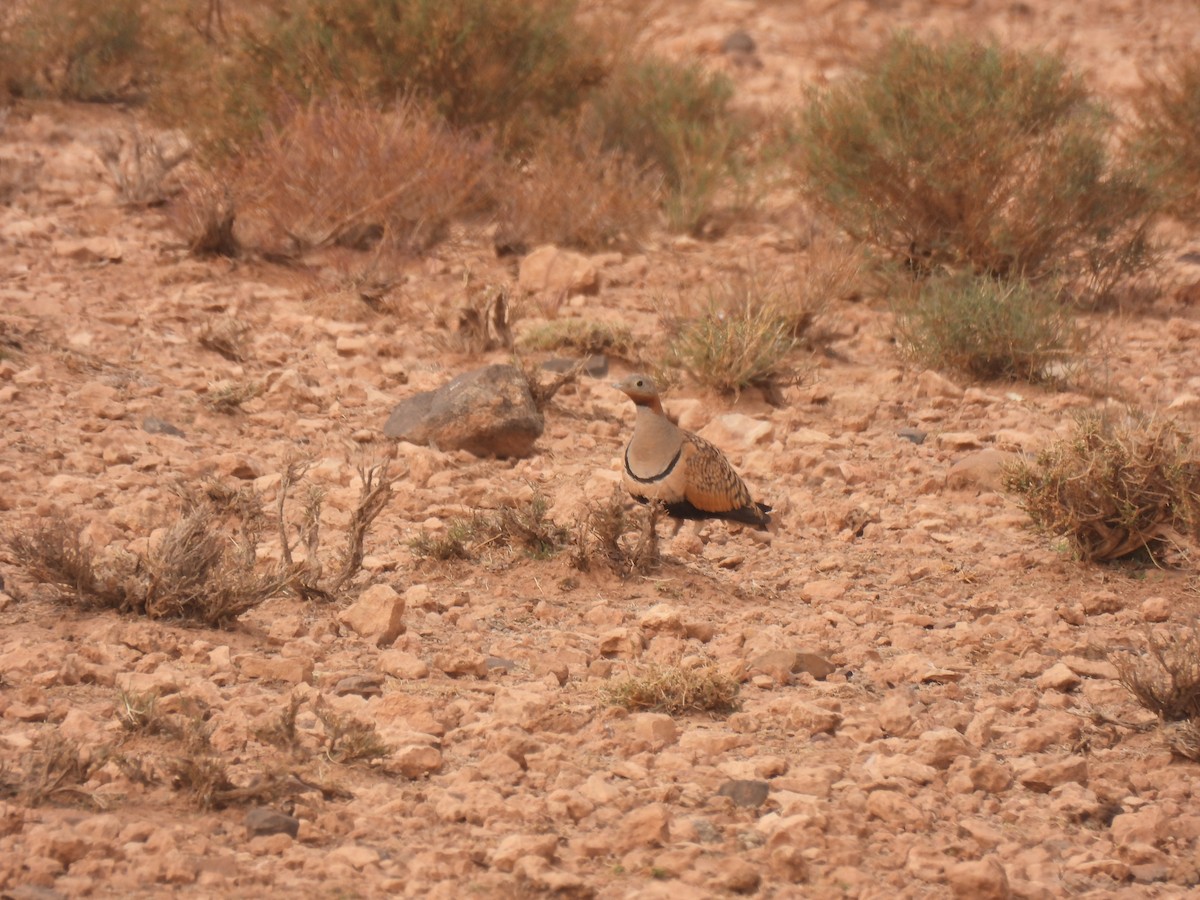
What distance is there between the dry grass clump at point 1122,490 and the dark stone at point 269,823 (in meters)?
2.88

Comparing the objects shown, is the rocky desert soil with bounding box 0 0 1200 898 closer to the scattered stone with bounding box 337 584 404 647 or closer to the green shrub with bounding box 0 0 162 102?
the scattered stone with bounding box 337 584 404 647

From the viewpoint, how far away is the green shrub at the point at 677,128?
855 cm

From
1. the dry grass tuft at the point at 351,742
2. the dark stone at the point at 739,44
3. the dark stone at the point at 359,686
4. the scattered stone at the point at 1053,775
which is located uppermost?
the scattered stone at the point at 1053,775

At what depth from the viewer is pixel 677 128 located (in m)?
9.01

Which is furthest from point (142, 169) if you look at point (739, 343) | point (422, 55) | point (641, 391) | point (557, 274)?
point (641, 391)

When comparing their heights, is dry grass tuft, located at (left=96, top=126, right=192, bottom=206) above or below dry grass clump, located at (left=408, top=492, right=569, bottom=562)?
below

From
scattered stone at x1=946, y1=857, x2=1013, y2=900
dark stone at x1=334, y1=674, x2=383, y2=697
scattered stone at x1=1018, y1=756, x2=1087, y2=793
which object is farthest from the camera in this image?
dark stone at x1=334, y1=674, x2=383, y2=697

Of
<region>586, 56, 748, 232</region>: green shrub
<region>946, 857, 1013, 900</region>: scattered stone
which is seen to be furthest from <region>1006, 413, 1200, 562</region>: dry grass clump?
<region>586, 56, 748, 232</region>: green shrub

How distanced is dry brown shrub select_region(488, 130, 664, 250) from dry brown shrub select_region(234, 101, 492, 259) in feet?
0.99

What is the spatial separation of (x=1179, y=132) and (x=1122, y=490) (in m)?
5.18

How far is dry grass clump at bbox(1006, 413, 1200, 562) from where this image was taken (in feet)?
15.1

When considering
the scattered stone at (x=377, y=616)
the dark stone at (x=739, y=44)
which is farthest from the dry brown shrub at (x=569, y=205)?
the dark stone at (x=739, y=44)

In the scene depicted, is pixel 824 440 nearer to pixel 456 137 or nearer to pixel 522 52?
pixel 456 137

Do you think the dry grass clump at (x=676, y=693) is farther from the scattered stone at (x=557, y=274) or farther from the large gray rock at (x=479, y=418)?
the scattered stone at (x=557, y=274)
